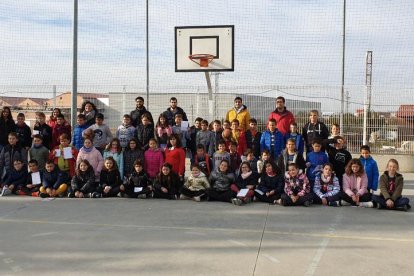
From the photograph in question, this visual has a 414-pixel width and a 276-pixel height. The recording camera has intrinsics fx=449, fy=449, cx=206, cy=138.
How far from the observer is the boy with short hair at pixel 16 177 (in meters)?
9.18

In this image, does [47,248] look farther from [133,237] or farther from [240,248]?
[240,248]

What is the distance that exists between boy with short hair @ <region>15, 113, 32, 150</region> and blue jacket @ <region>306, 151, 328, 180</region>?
244 inches

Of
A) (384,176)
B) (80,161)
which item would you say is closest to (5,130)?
(80,161)

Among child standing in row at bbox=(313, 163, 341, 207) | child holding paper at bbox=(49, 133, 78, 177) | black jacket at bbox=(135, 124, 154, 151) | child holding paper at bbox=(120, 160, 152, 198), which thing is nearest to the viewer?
child standing in row at bbox=(313, 163, 341, 207)

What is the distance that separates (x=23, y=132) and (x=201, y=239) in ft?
20.6

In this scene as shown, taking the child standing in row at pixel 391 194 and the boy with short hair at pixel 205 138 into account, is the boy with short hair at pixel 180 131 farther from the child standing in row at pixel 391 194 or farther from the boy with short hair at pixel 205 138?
the child standing in row at pixel 391 194

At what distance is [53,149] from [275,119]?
193 inches

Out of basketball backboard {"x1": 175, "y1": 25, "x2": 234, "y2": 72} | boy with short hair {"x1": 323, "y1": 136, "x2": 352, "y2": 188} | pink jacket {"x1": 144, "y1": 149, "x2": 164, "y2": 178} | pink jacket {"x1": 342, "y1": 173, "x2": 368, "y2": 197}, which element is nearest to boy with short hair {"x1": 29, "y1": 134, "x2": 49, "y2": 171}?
pink jacket {"x1": 144, "y1": 149, "x2": 164, "y2": 178}

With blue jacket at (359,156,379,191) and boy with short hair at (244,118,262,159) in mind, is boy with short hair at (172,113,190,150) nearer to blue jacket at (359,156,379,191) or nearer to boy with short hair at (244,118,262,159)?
boy with short hair at (244,118,262,159)


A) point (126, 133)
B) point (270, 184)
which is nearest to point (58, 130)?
point (126, 133)

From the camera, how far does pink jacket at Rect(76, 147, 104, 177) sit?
9231mm

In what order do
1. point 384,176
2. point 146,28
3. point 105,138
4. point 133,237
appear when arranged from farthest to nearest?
point 146,28, point 105,138, point 384,176, point 133,237

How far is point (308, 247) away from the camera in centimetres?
527

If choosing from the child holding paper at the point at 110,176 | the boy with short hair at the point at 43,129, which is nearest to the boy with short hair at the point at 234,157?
the child holding paper at the point at 110,176
